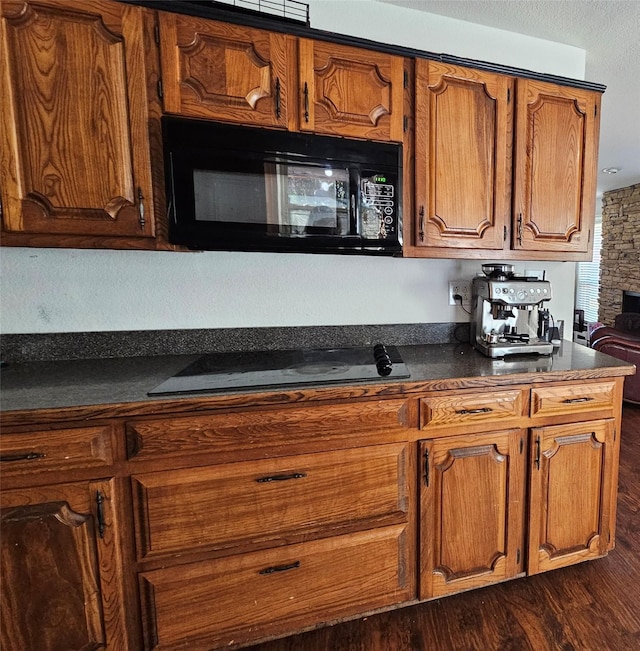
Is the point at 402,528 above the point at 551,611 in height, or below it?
above

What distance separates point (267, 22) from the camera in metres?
1.23

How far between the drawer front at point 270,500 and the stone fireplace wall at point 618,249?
6018 millimetres

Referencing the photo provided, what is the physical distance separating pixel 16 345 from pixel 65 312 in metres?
0.22

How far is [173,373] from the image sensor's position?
1.30 meters

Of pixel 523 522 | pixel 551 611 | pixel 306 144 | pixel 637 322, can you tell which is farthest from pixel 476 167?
pixel 637 322

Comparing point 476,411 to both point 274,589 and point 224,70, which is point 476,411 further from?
point 224,70

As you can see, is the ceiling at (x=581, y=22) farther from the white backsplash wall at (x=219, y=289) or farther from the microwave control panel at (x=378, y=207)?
the white backsplash wall at (x=219, y=289)

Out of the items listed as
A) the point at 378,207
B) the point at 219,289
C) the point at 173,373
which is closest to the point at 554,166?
the point at 378,207

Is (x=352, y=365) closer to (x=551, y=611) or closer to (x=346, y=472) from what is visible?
(x=346, y=472)

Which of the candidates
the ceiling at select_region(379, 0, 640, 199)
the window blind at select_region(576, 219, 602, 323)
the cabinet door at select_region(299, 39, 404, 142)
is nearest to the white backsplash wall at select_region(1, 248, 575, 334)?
the cabinet door at select_region(299, 39, 404, 142)

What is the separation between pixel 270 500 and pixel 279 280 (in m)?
0.94

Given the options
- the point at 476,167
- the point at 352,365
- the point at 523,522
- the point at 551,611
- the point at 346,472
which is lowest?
the point at 551,611

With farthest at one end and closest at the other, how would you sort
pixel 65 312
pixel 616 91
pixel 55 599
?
1. pixel 616 91
2. pixel 65 312
3. pixel 55 599

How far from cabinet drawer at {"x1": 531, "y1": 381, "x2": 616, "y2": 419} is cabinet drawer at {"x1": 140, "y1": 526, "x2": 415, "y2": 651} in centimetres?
70
